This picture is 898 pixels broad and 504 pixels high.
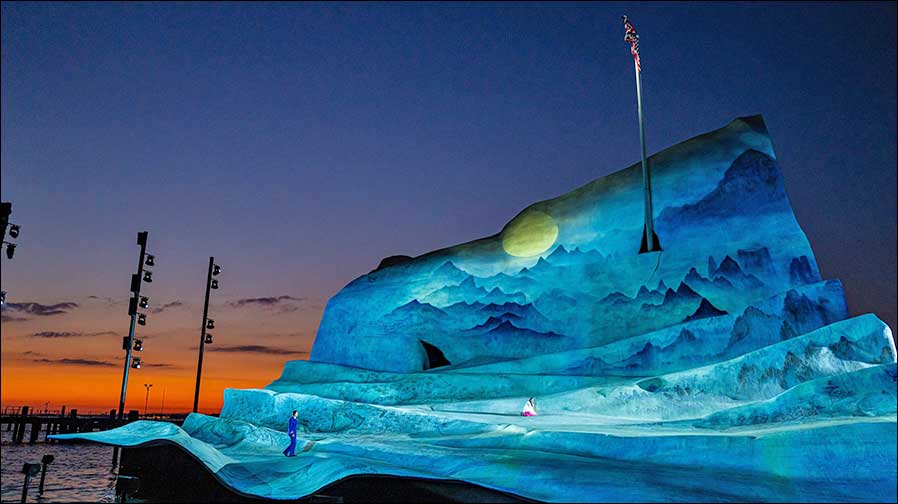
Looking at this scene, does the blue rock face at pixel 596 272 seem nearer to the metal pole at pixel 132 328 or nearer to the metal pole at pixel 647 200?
the metal pole at pixel 647 200

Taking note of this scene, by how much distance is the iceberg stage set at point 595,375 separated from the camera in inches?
379

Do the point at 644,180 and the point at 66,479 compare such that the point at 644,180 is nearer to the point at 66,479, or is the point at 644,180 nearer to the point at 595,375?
the point at 595,375

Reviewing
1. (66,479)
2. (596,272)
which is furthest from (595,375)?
(66,479)

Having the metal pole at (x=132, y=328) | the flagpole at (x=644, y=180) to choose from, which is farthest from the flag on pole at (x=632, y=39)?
the metal pole at (x=132, y=328)

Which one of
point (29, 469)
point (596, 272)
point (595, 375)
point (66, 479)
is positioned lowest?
point (66, 479)

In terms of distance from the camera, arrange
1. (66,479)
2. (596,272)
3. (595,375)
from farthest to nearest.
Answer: (596,272)
(66,479)
(595,375)

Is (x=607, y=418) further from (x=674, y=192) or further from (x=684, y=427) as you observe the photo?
(x=674, y=192)

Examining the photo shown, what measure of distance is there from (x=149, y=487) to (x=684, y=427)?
10928 mm

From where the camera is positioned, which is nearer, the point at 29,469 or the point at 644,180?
the point at 29,469

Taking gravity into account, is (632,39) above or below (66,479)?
above

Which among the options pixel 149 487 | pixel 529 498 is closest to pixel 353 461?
pixel 529 498

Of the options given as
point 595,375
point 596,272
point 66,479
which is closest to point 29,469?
point 66,479

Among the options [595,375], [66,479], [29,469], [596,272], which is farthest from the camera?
[596,272]

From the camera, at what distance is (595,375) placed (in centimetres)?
1795
